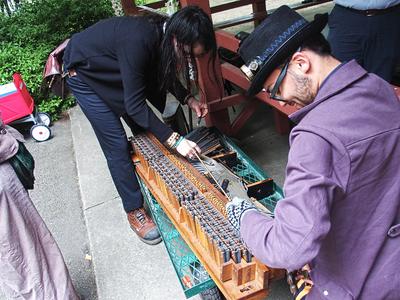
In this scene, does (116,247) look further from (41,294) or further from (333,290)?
(333,290)

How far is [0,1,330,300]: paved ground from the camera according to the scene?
3215mm

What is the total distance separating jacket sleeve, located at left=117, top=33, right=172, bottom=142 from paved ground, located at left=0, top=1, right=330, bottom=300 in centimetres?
126

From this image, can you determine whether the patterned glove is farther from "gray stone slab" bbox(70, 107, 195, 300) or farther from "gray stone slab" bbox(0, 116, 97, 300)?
"gray stone slab" bbox(0, 116, 97, 300)

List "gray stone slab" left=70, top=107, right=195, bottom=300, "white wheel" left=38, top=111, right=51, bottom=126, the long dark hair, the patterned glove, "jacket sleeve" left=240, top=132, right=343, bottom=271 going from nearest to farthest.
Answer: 1. "jacket sleeve" left=240, top=132, right=343, bottom=271
2. the patterned glove
3. the long dark hair
4. "gray stone slab" left=70, top=107, right=195, bottom=300
5. "white wheel" left=38, top=111, right=51, bottom=126

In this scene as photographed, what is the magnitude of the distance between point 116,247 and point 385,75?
2.65 meters

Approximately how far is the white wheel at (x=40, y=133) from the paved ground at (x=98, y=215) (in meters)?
0.09

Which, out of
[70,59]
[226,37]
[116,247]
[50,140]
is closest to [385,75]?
[226,37]

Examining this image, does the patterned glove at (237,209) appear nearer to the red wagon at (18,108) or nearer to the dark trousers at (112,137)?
the dark trousers at (112,137)

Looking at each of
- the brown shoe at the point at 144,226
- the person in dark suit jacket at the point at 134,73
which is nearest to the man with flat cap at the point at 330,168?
the person in dark suit jacket at the point at 134,73

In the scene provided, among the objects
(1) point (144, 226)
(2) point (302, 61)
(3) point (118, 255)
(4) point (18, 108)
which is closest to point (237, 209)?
(2) point (302, 61)

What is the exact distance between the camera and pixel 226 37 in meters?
3.76

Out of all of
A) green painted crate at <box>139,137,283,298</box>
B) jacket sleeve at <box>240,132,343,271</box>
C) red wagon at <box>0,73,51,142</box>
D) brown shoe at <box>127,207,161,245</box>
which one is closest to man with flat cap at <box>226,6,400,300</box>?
jacket sleeve at <box>240,132,343,271</box>

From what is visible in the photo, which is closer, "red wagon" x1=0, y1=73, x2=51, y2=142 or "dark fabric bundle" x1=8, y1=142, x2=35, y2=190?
"dark fabric bundle" x1=8, y1=142, x2=35, y2=190

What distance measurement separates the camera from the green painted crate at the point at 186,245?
7.68 feet
